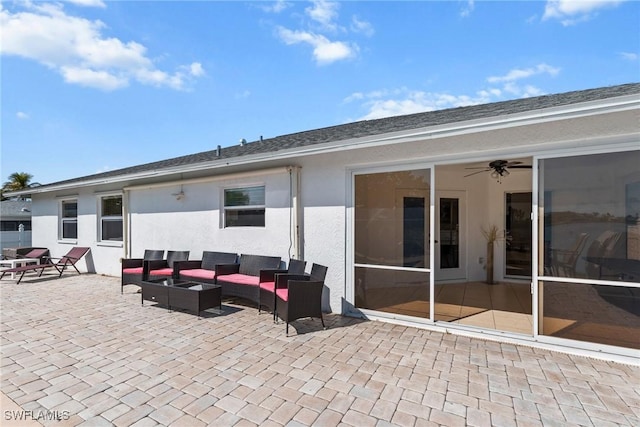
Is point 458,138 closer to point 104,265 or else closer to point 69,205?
point 104,265

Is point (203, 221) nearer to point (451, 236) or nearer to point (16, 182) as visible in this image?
point (451, 236)

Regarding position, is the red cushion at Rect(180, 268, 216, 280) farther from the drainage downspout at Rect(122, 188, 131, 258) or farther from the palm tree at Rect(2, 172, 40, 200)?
the palm tree at Rect(2, 172, 40, 200)

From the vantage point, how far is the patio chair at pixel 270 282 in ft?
17.8

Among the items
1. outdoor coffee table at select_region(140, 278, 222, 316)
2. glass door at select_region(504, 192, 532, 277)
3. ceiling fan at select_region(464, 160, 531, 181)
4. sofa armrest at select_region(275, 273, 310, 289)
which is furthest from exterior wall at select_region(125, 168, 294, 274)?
glass door at select_region(504, 192, 532, 277)

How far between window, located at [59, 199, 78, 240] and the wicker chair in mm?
7171

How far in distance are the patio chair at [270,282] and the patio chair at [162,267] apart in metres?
2.58

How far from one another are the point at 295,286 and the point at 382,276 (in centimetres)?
170

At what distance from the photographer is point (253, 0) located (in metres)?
7.14

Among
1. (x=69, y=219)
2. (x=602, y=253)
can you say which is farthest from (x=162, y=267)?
(x=602, y=253)

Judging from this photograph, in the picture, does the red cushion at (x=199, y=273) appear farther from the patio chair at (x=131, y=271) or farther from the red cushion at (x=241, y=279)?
the patio chair at (x=131, y=271)

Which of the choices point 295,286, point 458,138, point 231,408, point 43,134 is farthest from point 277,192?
point 43,134

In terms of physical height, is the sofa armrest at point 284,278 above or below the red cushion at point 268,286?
above

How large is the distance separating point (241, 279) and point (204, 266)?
171cm

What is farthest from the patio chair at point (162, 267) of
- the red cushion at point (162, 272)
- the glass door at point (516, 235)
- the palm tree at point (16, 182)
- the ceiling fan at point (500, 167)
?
the palm tree at point (16, 182)
